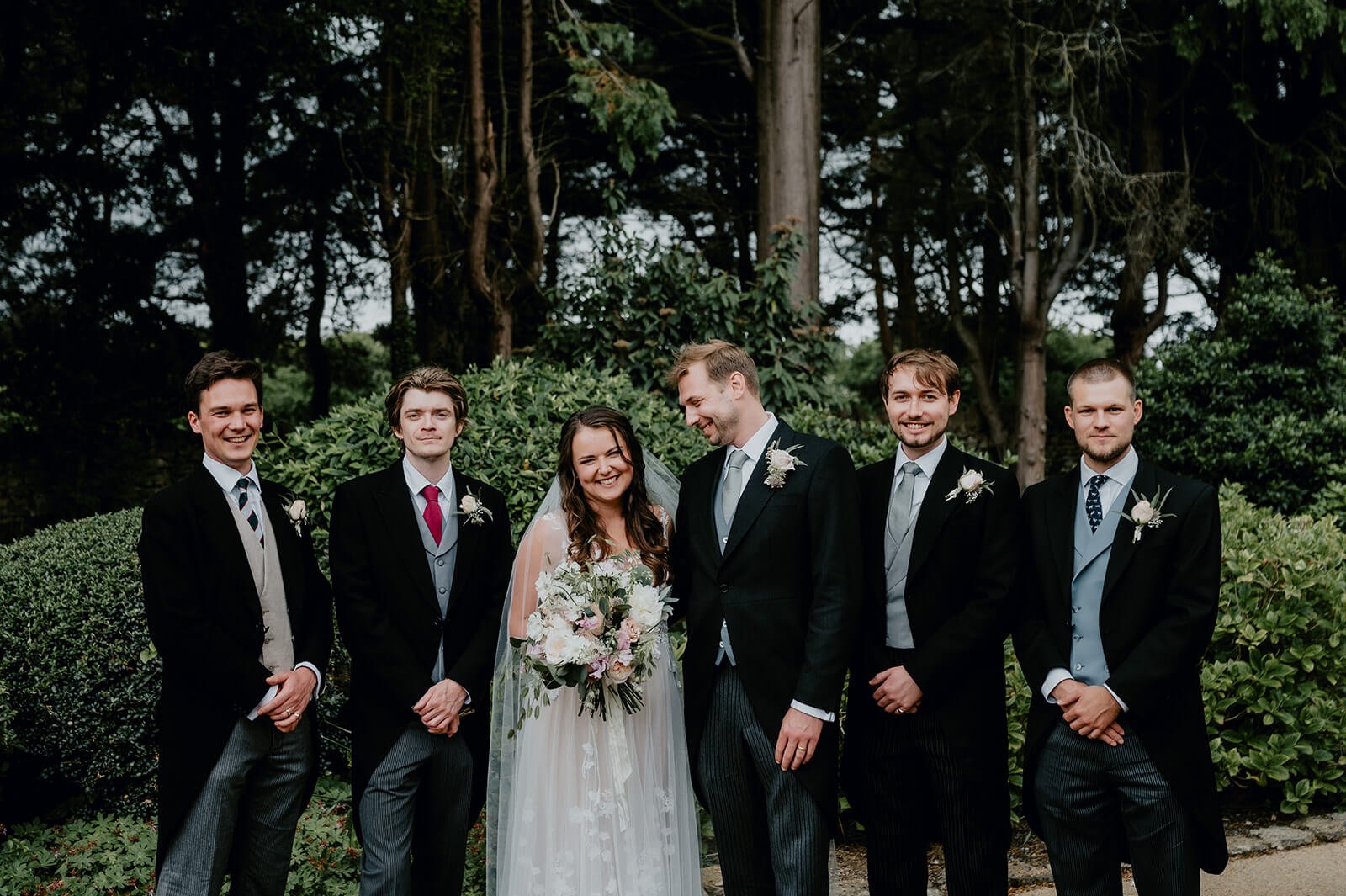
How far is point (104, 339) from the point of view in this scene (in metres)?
12.8

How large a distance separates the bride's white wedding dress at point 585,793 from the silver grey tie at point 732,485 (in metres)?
0.49

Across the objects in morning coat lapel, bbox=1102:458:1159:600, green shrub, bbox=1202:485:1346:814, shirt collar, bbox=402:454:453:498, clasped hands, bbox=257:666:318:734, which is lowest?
green shrub, bbox=1202:485:1346:814

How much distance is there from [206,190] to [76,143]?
118 inches

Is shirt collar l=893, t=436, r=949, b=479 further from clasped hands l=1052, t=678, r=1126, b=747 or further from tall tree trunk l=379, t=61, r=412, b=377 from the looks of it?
tall tree trunk l=379, t=61, r=412, b=377

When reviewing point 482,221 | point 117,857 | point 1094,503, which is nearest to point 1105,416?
point 1094,503

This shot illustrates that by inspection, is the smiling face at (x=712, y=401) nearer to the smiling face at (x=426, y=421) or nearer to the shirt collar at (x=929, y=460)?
the shirt collar at (x=929, y=460)

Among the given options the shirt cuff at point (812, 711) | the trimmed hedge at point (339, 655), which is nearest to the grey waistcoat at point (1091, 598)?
the shirt cuff at point (812, 711)

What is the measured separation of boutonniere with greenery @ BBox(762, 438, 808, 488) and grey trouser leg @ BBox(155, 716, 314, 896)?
5.54 feet

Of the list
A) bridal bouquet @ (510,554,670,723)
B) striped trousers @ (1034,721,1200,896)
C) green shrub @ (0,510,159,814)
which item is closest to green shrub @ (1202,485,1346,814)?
striped trousers @ (1034,721,1200,896)

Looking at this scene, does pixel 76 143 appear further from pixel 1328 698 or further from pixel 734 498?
pixel 1328 698

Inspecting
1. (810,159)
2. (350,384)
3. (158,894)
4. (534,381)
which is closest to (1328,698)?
(534,381)

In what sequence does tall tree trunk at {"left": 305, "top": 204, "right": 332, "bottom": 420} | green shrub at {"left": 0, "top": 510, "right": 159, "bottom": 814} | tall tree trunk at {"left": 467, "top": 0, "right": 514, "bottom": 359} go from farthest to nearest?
tall tree trunk at {"left": 305, "top": 204, "right": 332, "bottom": 420} → tall tree trunk at {"left": 467, "top": 0, "right": 514, "bottom": 359} → green shrub at {"left": 0, "top": 510, "right": 159, "bottom": 814}

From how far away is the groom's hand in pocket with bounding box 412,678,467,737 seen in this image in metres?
3.16

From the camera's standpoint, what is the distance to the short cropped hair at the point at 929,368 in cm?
314
